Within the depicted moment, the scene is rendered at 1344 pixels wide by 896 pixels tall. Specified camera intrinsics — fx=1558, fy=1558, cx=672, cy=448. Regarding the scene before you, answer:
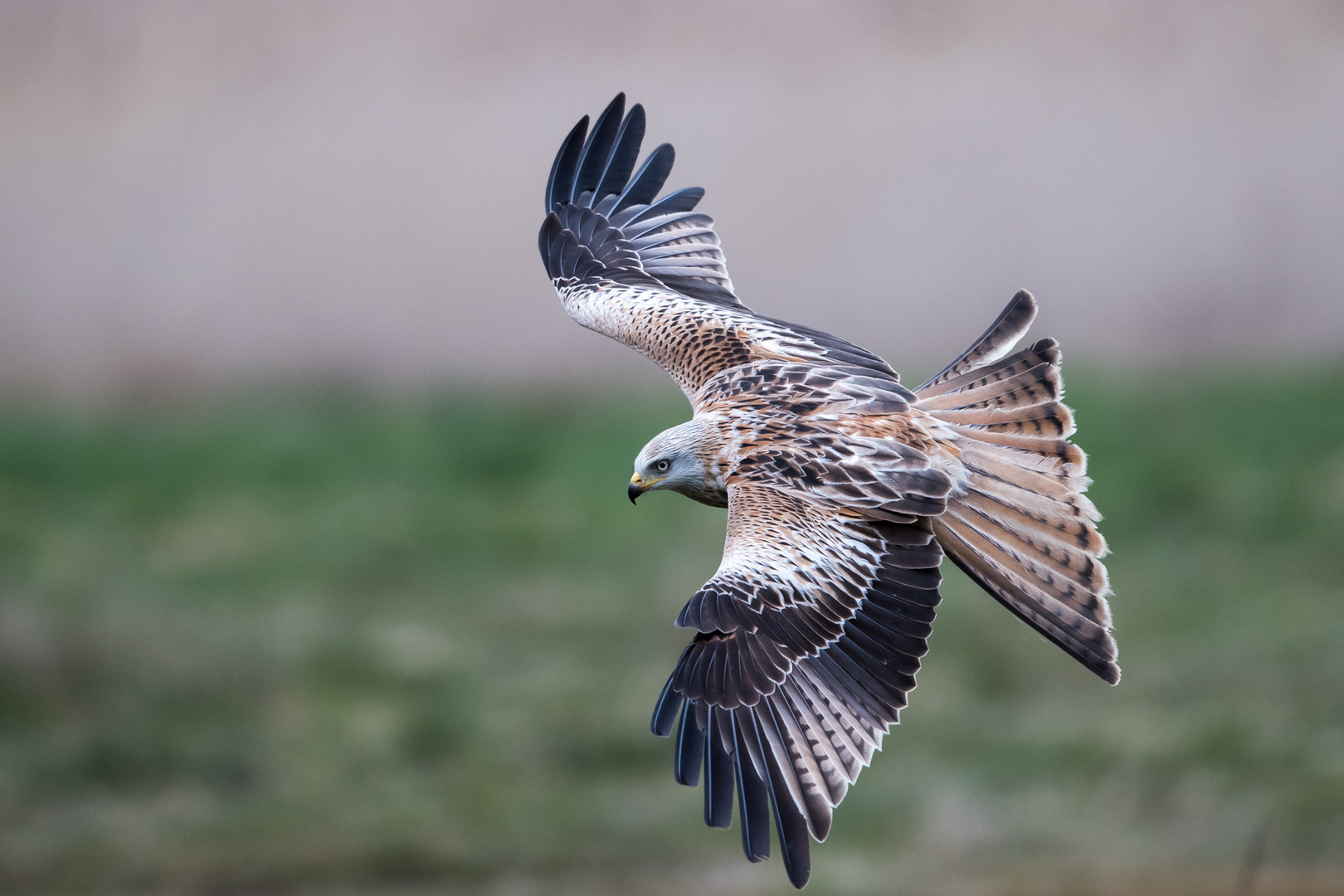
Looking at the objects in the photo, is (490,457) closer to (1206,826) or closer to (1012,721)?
(1012,721)

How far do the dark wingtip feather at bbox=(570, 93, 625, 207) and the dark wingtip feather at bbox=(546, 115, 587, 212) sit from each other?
28 millimetres

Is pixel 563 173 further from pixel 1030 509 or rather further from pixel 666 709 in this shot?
pixel 666 709

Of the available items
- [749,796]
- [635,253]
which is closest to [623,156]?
[635,253]

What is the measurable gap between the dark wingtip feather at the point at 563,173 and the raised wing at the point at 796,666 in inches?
118

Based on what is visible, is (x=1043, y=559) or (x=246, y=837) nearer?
(x=1043, y=559)

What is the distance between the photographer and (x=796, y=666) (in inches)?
205

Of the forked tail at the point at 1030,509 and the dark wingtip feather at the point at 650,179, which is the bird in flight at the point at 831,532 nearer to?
the forked tail at the point at 1030,509

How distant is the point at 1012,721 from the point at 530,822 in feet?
22.1

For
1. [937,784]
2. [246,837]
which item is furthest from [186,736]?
[937,784]

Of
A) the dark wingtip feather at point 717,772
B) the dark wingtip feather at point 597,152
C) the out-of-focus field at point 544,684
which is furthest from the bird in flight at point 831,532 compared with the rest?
the out-of-focus field at point 544,684

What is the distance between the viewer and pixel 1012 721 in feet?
69.7

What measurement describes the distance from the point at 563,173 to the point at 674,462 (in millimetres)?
2544

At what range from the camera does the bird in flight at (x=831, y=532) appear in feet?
16.7

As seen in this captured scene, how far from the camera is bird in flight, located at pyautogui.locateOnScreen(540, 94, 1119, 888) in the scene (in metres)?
5.10
